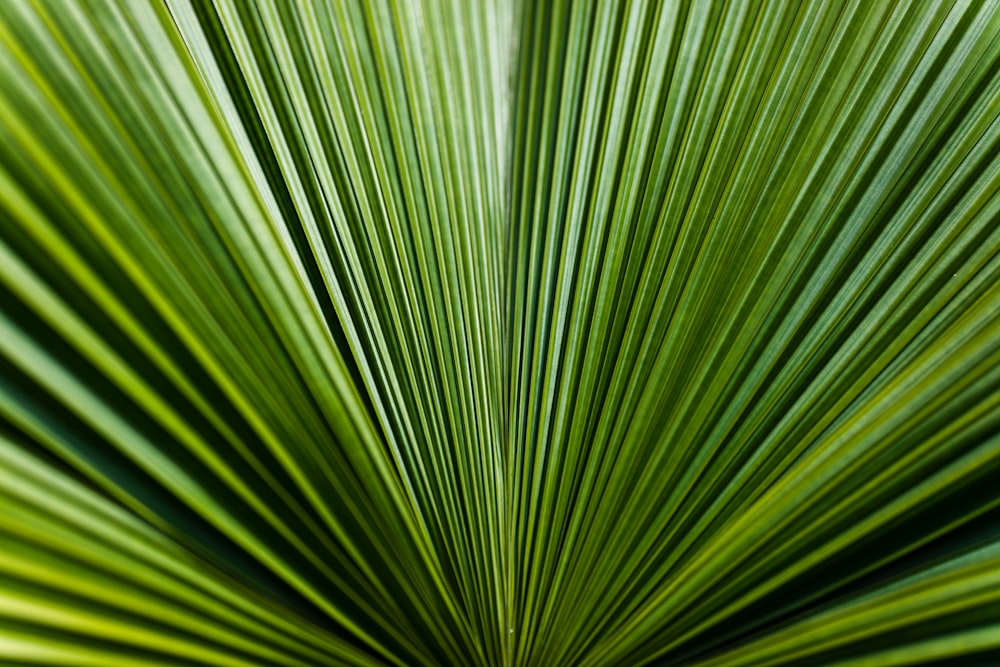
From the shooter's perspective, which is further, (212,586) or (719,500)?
(719,500)

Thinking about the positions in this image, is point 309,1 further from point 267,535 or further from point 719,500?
point 719,500

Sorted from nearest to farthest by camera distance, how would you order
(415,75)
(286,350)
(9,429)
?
1. (9,429)
2. (286,350)
3. (415,75)

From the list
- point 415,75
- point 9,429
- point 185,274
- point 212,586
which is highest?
point 415,75

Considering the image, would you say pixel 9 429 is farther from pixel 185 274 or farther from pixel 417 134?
pixel 417 134

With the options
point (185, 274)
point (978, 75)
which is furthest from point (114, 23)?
point (978, 75)

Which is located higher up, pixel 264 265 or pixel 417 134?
pixel 417 134

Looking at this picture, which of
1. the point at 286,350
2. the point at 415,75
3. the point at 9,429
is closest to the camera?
the point at 9,429

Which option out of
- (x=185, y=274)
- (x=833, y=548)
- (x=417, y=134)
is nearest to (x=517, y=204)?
(x=417, y=134)
